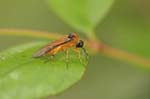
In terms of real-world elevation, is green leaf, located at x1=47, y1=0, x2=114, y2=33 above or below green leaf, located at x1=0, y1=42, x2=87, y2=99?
above

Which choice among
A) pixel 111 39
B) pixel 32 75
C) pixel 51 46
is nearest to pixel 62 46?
pixel 51 46

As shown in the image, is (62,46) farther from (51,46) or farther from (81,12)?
(81,12)

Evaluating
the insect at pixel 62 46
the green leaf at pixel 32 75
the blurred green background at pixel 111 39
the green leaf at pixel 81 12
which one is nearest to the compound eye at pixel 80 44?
the insect at pixel 62 46

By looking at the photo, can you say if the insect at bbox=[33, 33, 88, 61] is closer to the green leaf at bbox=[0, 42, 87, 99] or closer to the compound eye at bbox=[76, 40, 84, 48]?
the compound eye at bbox=[76, 40, 84, 48]

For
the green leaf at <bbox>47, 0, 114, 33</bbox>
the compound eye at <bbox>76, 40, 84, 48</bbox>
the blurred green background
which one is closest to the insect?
the compound eye at <bbox>76, 40, 84, 48</bbox>

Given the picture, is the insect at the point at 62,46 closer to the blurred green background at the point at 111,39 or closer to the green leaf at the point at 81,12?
the green leaf at the point at 81,12

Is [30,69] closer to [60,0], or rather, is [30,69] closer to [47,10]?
[60,0]
